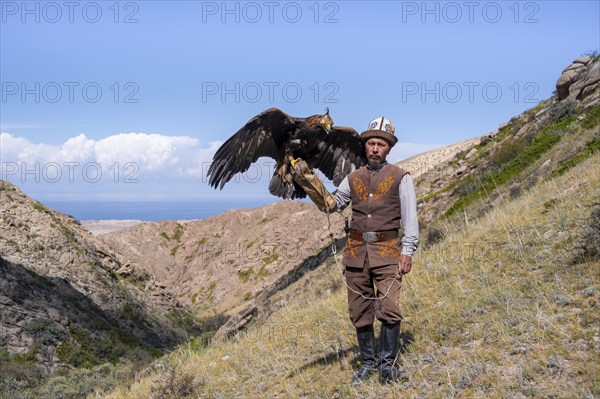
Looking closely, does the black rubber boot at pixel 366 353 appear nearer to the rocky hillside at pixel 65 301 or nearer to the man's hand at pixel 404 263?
the man's hand at pixel 404 263

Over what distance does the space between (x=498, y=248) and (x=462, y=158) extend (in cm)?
1916

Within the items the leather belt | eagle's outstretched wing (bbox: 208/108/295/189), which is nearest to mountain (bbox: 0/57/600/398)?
the leather belt

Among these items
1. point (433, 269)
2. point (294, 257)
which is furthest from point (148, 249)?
point (433, 269)

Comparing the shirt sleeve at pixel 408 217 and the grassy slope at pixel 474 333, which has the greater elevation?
the shirt sleeve at pixel 408 217

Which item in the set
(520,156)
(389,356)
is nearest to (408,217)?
(389,356)

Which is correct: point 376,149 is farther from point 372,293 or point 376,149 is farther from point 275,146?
point 275,146

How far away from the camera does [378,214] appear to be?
17.3 feet

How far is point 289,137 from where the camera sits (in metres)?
6.77

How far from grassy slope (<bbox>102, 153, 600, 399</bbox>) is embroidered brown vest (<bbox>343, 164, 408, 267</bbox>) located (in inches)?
45.0

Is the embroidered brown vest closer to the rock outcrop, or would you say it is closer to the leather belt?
the leather belt

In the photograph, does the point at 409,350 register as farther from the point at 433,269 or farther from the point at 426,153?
the point at 426,153

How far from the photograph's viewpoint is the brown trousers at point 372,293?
5.12m

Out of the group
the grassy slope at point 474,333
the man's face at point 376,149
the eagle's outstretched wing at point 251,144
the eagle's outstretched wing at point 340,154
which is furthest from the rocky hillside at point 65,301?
the man's face at point 376,149

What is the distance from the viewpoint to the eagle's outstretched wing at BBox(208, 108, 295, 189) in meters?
6.72
